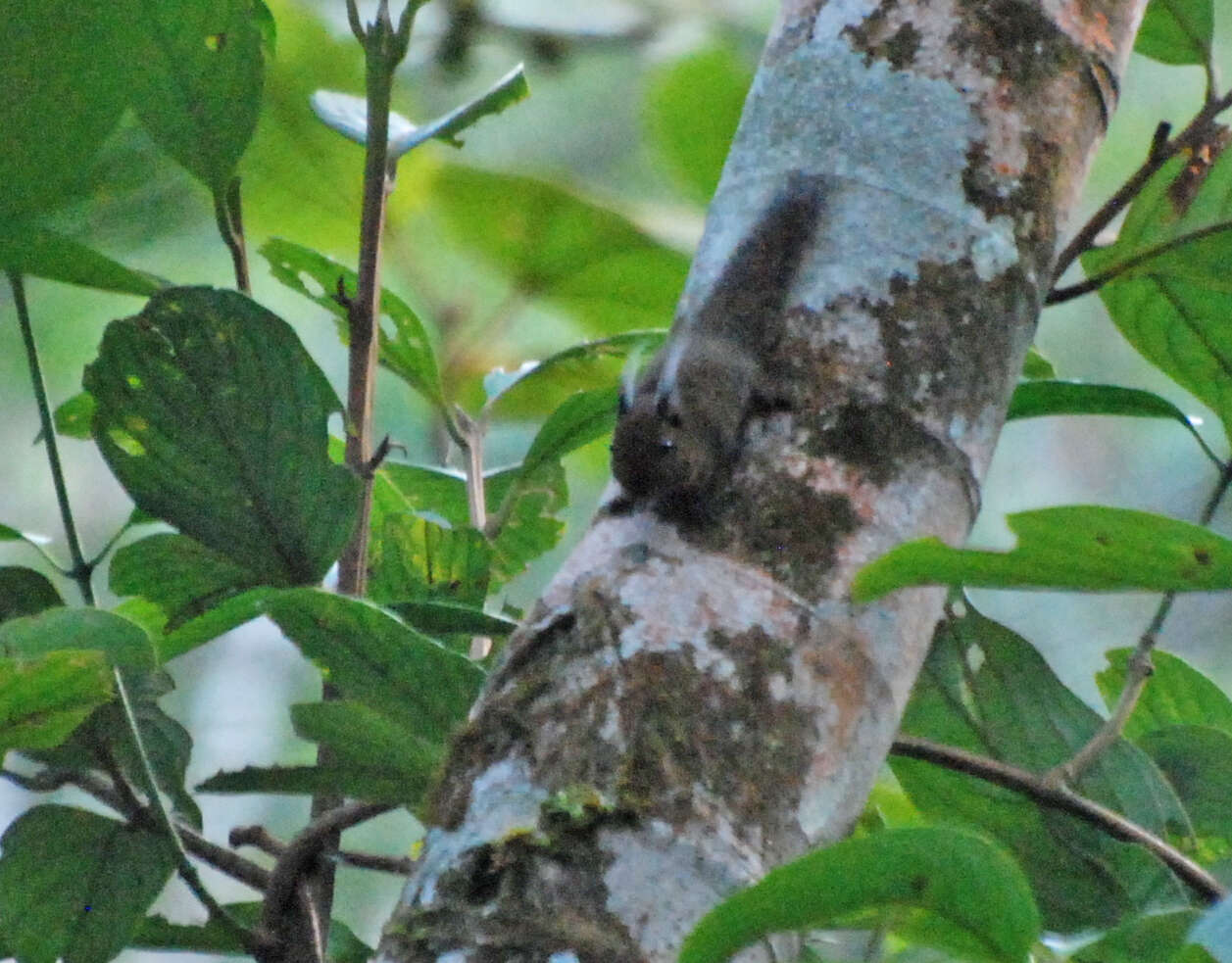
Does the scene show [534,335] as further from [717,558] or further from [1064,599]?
[717,558]

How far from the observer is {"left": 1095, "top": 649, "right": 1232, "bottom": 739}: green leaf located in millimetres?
→ 1136

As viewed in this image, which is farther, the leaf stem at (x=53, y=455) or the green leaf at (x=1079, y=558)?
the leaf stem at (x=53, y=455)

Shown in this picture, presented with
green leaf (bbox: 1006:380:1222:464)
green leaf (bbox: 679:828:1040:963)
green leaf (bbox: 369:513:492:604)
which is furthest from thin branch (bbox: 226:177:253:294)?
green leaf (bbox: 679:828:1040:963)

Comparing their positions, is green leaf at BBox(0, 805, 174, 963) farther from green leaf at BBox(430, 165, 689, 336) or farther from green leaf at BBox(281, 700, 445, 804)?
green leaf at BBox(430, 165, 689, 336)

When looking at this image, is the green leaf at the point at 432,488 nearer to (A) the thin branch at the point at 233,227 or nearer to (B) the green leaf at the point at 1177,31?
(A) the thin branch at the point at 233,227

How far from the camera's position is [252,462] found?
3.00 ft

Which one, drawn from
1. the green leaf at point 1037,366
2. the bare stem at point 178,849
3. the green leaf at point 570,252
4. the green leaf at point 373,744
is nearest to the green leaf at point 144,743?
the bare stem at point 178,849

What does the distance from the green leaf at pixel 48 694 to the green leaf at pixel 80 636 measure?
0.02m

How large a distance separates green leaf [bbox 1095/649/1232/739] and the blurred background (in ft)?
0.67

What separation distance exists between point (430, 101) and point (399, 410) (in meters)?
0.80

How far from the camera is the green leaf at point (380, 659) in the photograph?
0.80m

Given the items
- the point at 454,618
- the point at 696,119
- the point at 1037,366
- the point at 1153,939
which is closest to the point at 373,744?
the point at 454,618

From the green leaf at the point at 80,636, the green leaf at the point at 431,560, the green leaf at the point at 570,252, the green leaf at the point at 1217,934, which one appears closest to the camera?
the green leaf at the point at 1217,934

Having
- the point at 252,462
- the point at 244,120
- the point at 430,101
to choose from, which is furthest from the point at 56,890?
the point at 430,101
